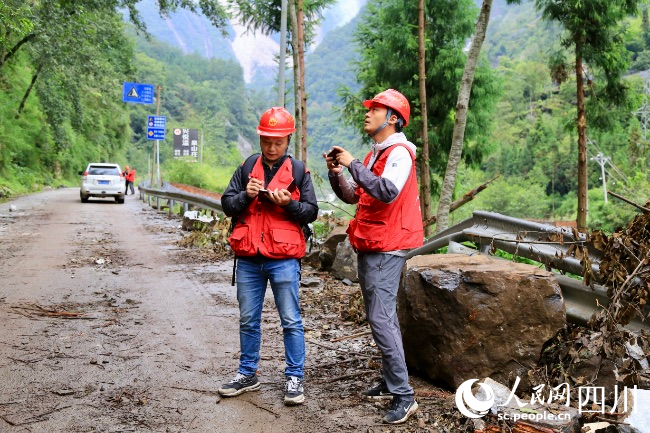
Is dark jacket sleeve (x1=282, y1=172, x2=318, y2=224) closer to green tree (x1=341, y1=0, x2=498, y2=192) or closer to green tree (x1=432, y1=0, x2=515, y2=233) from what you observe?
green tree (x1=432, y1=0, x2=515, y2=233)

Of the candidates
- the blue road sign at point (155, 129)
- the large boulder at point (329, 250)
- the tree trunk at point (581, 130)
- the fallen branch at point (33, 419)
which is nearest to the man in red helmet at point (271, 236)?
the fallen branch at point (33, 419)

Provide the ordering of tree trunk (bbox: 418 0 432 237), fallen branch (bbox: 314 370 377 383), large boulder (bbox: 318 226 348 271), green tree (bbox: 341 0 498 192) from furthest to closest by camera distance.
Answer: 1. green tree (bbox: 341 0 498 192)
2. tree trunk (bbox: 418 0 432 237)
3. large boulder (bbox: 318 226 348 271)
4. fallen branch (bbox: 314 370 377 383)

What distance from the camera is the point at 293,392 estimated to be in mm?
4695

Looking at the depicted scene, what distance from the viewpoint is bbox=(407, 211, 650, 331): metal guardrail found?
483cm

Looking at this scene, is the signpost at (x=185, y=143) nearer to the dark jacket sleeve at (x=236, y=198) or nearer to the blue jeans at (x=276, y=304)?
the dark jacket sleeve at (x=236, y=198)

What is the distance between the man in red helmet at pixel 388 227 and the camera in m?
4.41

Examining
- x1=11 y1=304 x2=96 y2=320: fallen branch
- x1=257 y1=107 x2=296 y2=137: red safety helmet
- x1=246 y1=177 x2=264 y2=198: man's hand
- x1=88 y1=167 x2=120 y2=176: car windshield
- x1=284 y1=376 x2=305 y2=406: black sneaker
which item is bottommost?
x1=11 y1=304 x2=96 y2=320: fallen branch

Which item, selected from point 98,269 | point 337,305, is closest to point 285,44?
point 98,269

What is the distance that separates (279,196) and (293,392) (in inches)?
53.7

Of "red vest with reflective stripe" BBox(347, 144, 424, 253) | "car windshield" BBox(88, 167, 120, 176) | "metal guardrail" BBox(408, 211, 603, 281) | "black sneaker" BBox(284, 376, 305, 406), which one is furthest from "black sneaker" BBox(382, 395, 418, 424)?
"car windshield" BBox(88, 167, 120, 176)

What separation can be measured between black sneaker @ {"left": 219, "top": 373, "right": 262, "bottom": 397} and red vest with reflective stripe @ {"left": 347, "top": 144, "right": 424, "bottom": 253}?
1.30 metres

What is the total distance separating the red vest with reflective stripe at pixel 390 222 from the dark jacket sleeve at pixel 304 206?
41 centimetres

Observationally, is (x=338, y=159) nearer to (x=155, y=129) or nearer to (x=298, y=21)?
(x=298, y=21)

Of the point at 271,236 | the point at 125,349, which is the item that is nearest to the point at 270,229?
the point at 271,236
